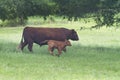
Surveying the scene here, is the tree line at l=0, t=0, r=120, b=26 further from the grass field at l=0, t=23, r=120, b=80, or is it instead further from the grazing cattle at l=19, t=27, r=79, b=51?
the grass field at l=0, t=23, r=120, b=80

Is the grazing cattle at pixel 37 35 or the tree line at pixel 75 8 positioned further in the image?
the tree line at pixel 75 8

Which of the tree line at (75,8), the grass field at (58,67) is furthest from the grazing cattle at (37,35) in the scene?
the grass field at (58,67)

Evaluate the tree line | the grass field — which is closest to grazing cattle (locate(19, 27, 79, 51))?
the tree line

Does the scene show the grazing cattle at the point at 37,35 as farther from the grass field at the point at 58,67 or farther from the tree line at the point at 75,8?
the grass field at the point at 58,67

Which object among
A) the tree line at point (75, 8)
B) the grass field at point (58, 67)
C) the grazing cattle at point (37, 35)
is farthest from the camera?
the tree line at point (75, 8)

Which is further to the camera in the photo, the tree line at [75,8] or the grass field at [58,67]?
the tree line at [75,8]

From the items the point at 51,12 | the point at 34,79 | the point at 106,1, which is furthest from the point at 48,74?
the point at 51,12

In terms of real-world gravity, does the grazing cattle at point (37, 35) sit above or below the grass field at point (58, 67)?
below

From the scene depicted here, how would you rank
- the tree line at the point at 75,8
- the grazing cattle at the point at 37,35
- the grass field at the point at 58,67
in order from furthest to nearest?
the tree line at the point at 75,8, the grazing cattle at the point at 37,35, the grass field at the point at 58,67

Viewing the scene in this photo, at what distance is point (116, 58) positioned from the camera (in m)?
13.9

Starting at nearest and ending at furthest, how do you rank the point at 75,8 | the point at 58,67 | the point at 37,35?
the point at 58,67
the point at 37,35
the point at 75,8

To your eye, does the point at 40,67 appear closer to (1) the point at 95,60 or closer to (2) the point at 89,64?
(2) the point at 89,64

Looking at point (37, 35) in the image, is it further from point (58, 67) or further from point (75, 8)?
point (58, 67)

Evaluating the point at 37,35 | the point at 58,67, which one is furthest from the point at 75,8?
the point at 58,67
